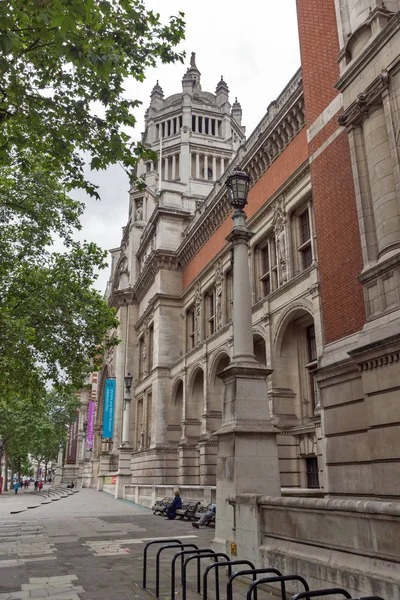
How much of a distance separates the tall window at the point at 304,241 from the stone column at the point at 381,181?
884 centimetres

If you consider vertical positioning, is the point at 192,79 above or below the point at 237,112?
above

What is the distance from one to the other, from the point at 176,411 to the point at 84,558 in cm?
2360

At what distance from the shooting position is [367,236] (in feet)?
34.7

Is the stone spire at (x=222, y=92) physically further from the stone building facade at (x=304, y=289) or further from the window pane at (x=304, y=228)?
the window pane at (x=304, y=228)

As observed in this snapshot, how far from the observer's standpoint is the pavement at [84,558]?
303 inches

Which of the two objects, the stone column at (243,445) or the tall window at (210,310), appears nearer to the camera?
the stone column at (243,445)

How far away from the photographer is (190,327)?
113 feet

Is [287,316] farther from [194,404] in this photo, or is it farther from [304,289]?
[194,404]

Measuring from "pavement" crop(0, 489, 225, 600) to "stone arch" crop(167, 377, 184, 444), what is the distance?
47.8ft

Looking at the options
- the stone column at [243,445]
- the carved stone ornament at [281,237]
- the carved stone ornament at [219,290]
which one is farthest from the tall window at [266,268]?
the stone column at [243,445]

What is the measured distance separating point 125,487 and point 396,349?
28286 millimetres

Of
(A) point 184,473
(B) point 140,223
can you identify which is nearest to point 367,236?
(A) point 184,473

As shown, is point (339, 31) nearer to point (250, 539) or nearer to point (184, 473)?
point (250, 539)

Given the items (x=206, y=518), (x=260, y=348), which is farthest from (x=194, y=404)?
(x=206, y=518)
